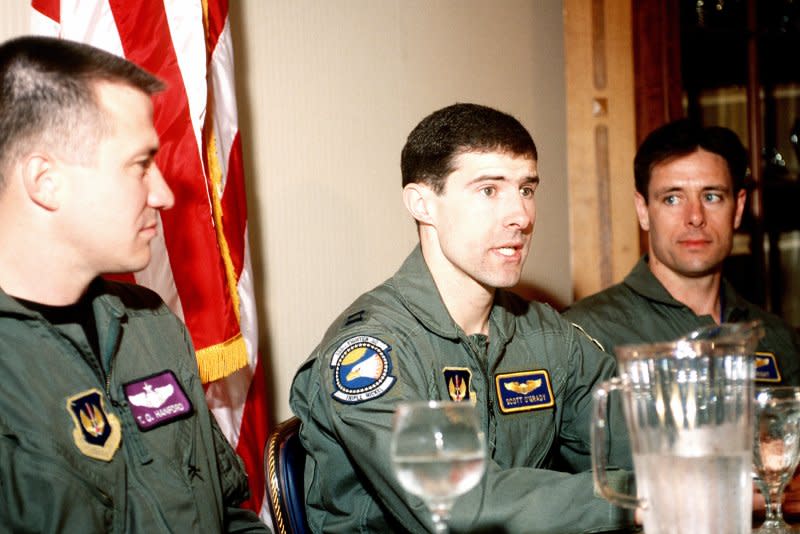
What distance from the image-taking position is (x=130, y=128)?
159 cm

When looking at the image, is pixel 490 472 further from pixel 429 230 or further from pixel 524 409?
pixel 429 230

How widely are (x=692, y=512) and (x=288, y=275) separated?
169 centimetres

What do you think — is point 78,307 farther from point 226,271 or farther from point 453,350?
point 453,350

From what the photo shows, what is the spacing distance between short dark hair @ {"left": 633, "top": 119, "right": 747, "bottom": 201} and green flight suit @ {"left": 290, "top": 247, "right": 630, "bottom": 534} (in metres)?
0.80

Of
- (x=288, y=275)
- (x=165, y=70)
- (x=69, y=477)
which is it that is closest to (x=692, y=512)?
(x=69, y=477)

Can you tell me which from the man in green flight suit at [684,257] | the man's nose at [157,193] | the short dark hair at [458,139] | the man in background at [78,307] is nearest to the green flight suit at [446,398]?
the short dark hair at [458,139]

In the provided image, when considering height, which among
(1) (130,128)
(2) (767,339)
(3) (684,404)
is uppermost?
(1) (130,128)

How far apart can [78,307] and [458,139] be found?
897mm

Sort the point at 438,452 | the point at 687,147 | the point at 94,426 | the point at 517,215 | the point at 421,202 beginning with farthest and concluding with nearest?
the point at 687,147
the point at 421,202
the point at 517,215
the point at 94,426
the point at 438,452

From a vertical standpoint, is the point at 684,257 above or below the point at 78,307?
below

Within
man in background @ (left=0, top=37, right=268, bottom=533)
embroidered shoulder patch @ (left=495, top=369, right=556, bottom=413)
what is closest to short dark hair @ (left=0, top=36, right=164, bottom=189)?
man in background @ (left=0, top=37, right=268, bottom=533)

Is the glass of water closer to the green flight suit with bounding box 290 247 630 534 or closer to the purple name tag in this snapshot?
the green flight suit with bounding box 290 247 630 534

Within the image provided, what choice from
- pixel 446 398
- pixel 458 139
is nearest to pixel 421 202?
pixel 458 139

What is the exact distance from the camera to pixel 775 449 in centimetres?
143
